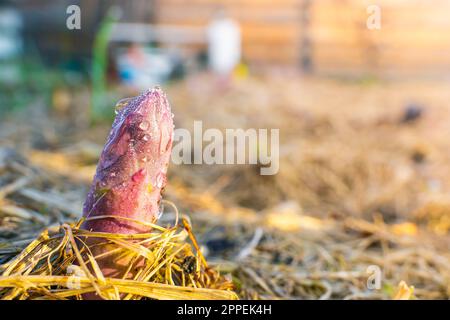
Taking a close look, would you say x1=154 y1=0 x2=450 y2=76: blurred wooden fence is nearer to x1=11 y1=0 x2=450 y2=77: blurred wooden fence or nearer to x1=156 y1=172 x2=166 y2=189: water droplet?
x1=11 y1=0 x2=450 y2=77: blurred wooden fence

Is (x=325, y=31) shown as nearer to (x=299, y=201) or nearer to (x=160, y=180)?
(x=299, y=201)

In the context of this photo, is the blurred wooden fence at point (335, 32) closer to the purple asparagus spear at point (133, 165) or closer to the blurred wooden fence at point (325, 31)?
the blurred wooden fence at point (325, 31)

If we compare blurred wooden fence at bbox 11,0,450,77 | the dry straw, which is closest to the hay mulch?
the dry straw

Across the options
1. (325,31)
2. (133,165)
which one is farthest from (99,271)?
Answer: (325,31)
